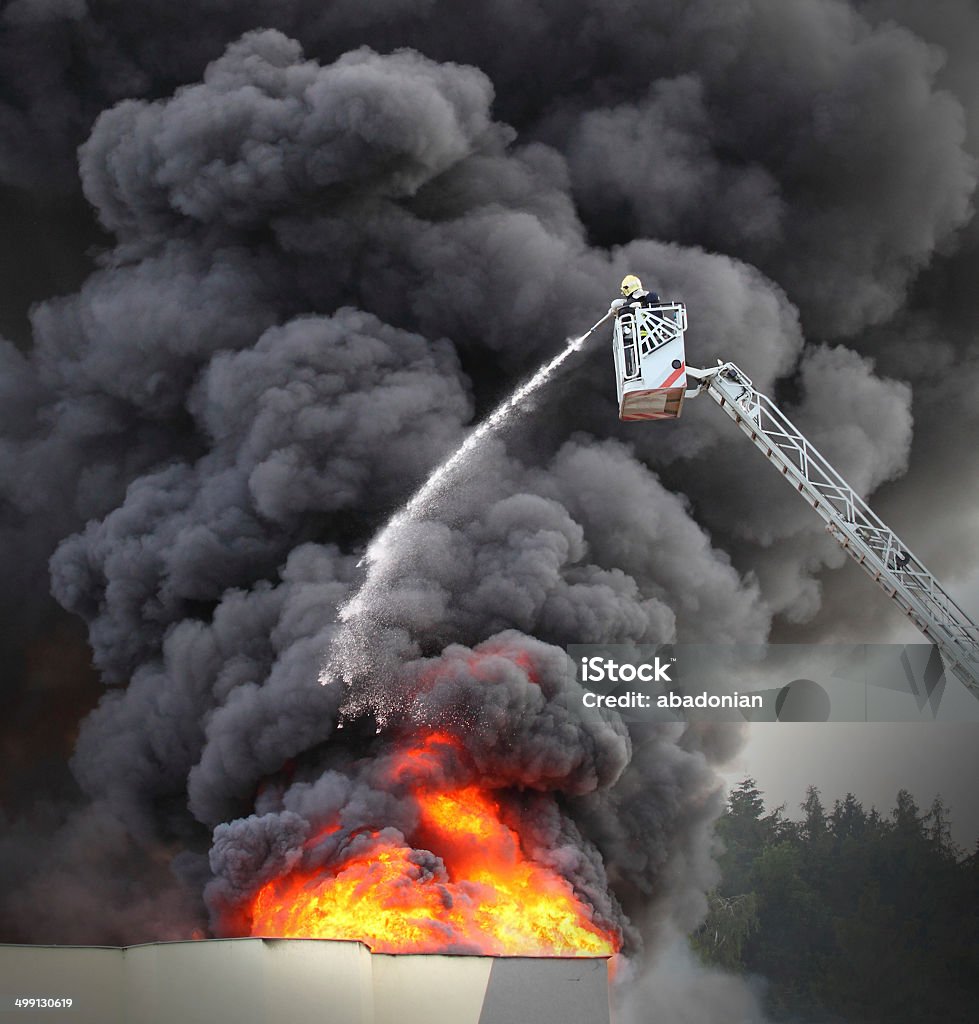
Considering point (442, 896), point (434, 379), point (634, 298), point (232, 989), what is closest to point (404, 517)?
point (434, 379)

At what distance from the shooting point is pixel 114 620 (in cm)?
2914

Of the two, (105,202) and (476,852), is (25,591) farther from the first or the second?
(476,852)

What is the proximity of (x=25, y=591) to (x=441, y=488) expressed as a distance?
1125cm

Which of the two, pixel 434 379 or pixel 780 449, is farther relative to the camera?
pixel 434 379

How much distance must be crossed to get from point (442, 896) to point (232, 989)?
17.6ft

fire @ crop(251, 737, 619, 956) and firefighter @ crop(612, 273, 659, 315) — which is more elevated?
firefighter @ crop(612, 273, 659, 315)

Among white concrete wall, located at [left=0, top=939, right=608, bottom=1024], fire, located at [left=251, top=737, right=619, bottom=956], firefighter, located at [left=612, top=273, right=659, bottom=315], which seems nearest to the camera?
white concrete wall, located at [left=0, top=939, right=608, bottom=1024]

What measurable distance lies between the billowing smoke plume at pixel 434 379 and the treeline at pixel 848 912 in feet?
21.7

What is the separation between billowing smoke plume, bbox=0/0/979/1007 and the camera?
26844 mm

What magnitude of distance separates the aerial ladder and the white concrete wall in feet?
23.9

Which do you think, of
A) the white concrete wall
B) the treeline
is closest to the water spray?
the white concrete wall

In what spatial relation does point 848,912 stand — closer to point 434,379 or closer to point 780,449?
point 434,379

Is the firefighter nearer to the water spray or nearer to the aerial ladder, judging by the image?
the aerial ladder

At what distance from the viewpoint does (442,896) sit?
911 inches
